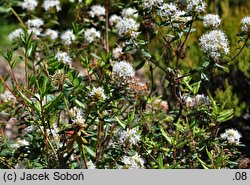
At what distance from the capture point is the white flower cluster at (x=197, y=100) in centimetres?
250

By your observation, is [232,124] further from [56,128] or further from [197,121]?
[56,128]

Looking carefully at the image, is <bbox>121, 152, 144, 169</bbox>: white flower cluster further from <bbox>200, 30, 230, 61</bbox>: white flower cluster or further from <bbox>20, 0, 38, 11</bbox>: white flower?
<bbox>20, 0, 38, 11</bbox>: white flower

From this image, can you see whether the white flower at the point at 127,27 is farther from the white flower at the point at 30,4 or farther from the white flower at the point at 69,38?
the white flower at the point at 30,4

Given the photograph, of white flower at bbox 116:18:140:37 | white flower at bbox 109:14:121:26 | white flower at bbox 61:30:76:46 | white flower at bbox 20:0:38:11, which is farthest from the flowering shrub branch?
white flower at bbox 20:0:38:11

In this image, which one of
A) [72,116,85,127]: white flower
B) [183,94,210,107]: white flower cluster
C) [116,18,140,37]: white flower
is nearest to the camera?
[72,116,85,127]: white flower

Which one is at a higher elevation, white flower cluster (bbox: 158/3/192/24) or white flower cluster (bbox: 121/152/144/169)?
white flower cluster (bbox: 158/3/192/24)

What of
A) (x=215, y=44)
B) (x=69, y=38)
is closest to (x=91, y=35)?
(x=69, y=38)

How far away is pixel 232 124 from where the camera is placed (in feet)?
11.7

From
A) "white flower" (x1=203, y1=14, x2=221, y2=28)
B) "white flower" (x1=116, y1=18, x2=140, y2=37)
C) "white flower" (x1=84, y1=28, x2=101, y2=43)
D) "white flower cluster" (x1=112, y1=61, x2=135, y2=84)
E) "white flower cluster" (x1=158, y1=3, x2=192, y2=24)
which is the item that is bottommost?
"white flower cluster" (x1=112, y1=61, x2=135, y2=84)

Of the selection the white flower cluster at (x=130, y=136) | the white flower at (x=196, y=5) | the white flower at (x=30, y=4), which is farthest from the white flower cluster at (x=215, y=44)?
the white flower at (x=30, y=4)

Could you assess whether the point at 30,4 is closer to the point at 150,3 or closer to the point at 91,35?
the point at 91,35

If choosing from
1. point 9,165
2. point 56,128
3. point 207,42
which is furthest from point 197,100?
point 9,165

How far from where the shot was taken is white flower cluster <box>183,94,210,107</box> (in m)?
2.50
